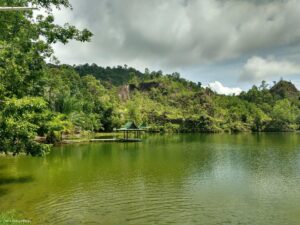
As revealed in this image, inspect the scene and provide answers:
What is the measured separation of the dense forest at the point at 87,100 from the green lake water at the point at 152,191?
10.7 feet

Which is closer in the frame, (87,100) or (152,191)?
(152,191)

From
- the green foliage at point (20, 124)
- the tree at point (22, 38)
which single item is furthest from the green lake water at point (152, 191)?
the tree at point (22, 38)

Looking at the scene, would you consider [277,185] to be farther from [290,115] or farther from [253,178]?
[290,115]

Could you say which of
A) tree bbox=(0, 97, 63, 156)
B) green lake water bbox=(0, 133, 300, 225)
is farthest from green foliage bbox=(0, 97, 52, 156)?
green lake water bbox=(0, 133, 300, 225)

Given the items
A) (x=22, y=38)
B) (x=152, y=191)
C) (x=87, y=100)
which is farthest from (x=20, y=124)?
(x=87, y=100)

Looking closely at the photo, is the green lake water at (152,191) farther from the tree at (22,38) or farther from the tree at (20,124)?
the tree at (22,38)

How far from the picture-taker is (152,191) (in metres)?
18.0

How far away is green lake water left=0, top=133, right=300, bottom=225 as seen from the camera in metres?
13.6

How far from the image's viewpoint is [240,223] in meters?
12.8

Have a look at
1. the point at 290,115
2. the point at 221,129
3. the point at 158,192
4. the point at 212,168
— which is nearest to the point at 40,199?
the point at 158,192

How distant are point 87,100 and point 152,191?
6111 cm

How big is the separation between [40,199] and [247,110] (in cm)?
10727

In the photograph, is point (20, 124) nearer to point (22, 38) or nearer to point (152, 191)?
point (22, 38)

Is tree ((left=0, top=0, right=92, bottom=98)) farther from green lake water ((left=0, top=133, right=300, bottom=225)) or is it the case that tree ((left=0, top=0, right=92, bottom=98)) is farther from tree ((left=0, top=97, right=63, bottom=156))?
green lake water ((left=0, top=133, right=300, bottom=225))
